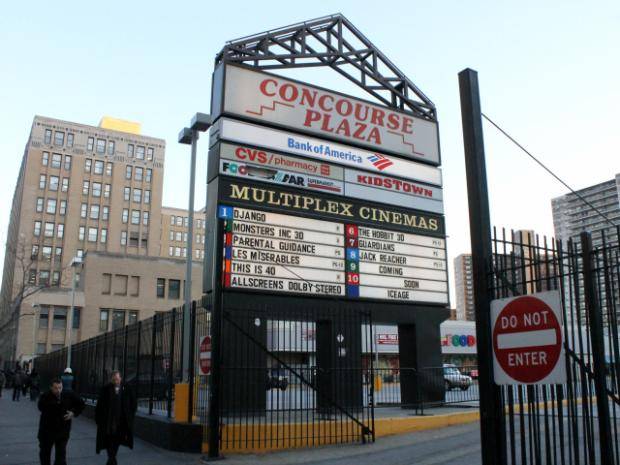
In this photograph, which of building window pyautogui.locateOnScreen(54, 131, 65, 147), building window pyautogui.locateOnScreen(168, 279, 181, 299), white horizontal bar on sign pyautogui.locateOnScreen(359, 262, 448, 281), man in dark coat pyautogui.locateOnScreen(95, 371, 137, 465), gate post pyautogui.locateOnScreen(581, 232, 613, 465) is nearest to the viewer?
gate post pyautogui.locateOnScreen(581, 232, 613, 465)

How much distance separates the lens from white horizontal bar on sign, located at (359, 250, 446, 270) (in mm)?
16156

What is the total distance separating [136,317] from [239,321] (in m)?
59.2

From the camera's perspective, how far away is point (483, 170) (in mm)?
6895

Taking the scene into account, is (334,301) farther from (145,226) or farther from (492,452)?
(145,226)

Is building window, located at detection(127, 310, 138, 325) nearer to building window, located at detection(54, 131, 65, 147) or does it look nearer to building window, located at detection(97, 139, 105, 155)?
building window, located at detection(97, 139, 105, 155)

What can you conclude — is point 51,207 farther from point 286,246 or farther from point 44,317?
point 286,246

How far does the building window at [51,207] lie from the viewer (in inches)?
3652

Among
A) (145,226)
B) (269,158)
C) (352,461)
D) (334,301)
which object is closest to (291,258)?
(334,301)

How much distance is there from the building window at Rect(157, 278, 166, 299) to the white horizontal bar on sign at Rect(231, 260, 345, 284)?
2368 inches

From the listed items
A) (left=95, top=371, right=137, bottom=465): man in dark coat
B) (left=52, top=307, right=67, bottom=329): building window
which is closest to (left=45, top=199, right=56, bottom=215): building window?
(left=52, top=307, right=67, bottom=329): building window

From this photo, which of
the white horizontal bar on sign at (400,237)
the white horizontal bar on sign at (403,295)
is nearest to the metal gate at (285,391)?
the white horizontal bar on sign at (403,295)

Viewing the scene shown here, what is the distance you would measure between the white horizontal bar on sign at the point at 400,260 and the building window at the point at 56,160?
294ft

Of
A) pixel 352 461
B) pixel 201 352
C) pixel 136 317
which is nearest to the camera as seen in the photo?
pixel 352 461

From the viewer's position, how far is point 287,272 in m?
14.8
